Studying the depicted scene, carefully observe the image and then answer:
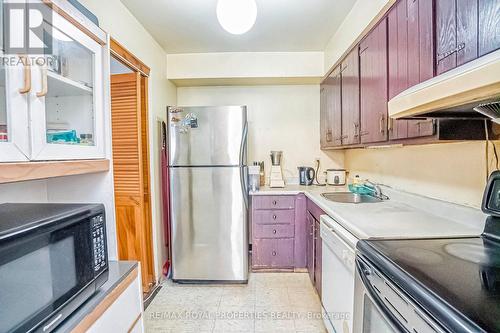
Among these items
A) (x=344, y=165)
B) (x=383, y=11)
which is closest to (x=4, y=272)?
(x=383, y=11)

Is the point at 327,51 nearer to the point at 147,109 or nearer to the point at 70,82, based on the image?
the point at 147,109

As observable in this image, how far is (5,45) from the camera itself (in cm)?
77

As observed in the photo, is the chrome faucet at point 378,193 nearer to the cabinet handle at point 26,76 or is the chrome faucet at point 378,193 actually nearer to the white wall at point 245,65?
the white wall at point 245,65

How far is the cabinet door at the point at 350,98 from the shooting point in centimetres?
207

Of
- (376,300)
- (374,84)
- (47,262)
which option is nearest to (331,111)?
(374,84)

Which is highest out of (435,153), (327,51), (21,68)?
(327,51)

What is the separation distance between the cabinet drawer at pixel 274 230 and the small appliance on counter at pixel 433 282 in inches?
63.0

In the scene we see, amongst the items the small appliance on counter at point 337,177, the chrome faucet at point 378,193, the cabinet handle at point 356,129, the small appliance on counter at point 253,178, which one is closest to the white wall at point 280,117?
the small appliance on counter at point 337,177

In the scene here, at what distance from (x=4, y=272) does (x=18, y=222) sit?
15cm

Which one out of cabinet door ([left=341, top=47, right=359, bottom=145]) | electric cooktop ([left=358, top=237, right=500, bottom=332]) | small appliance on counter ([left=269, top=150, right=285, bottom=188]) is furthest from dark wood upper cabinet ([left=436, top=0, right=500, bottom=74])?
small appliance on counter ([left=269, top=150, right=285, bottom=188])

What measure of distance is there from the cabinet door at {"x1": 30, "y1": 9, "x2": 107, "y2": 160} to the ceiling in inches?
45.9

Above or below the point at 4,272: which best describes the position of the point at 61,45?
above

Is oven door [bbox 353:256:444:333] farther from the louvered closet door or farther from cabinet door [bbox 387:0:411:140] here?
the louvered closet door

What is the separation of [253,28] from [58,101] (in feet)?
6.15
